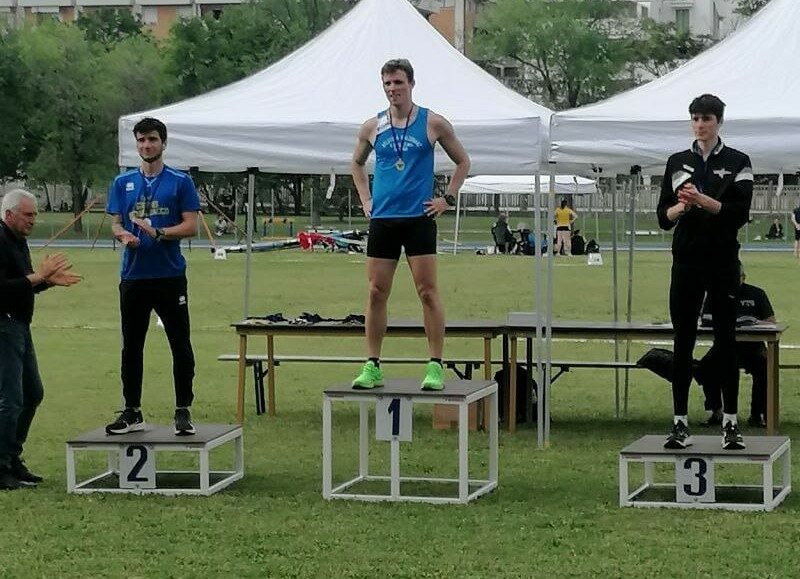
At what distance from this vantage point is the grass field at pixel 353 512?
23.0 feet

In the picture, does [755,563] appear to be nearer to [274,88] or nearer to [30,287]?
[30,287]

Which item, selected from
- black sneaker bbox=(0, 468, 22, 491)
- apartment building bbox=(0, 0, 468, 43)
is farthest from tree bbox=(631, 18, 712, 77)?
black sneaker bbox=(0, 468, 22, 491)

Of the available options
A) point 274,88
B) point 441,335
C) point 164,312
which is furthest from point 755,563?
point 274,88

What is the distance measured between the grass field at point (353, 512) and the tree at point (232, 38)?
5480cm

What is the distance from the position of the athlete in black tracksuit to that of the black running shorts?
1.29 meters

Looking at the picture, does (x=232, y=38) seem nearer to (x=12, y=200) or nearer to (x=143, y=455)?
(x=12, y=200)

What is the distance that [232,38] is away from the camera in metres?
72.8

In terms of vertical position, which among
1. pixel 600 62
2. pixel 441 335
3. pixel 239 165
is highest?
pixel 600 62

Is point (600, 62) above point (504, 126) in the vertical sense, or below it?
above

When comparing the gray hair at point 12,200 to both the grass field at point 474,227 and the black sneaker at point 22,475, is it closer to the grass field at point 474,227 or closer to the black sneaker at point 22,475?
the black sneaker at point 22,475

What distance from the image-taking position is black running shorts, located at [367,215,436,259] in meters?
8.66

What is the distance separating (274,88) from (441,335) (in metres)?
3.84

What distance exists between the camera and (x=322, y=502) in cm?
865

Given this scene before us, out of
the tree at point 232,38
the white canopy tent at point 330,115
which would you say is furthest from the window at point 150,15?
the white canopy tent at point 330,115
